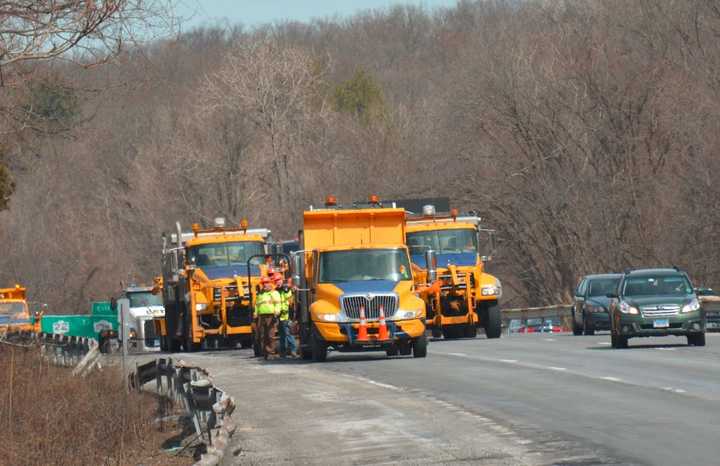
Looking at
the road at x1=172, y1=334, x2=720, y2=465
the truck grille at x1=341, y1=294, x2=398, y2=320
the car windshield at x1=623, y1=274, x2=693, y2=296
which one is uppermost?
the car windshield at x1=623, y1=274, x2=693, y2=296

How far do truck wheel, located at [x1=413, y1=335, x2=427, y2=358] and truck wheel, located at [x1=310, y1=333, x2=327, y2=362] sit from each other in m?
1.81

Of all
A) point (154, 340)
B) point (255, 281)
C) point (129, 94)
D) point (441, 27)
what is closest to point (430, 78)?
point (441, 27)

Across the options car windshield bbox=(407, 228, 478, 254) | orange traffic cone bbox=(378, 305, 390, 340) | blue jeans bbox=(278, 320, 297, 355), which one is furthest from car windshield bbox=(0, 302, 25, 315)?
orange traffic cone bbox=(378, 305, 390, 340)

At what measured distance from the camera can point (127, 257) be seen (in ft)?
301

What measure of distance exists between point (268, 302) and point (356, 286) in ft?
9.09

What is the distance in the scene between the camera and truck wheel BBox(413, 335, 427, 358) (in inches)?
1229

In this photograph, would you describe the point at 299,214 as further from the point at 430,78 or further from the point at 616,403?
the point at 616,403

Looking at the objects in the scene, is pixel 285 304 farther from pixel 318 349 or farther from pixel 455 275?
pixel 455 275

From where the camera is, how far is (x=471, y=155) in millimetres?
66375

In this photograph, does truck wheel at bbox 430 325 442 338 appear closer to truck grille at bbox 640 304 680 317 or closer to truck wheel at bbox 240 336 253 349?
truck wheel at bbox 240 336 253 349

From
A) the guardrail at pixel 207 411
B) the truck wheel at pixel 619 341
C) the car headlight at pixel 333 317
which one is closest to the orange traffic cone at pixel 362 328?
the car headlight at pixel 333 317

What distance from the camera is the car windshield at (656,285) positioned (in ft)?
110

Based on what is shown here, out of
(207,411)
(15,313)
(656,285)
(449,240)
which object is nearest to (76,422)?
(207,411)

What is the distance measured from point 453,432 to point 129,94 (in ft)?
20.5
